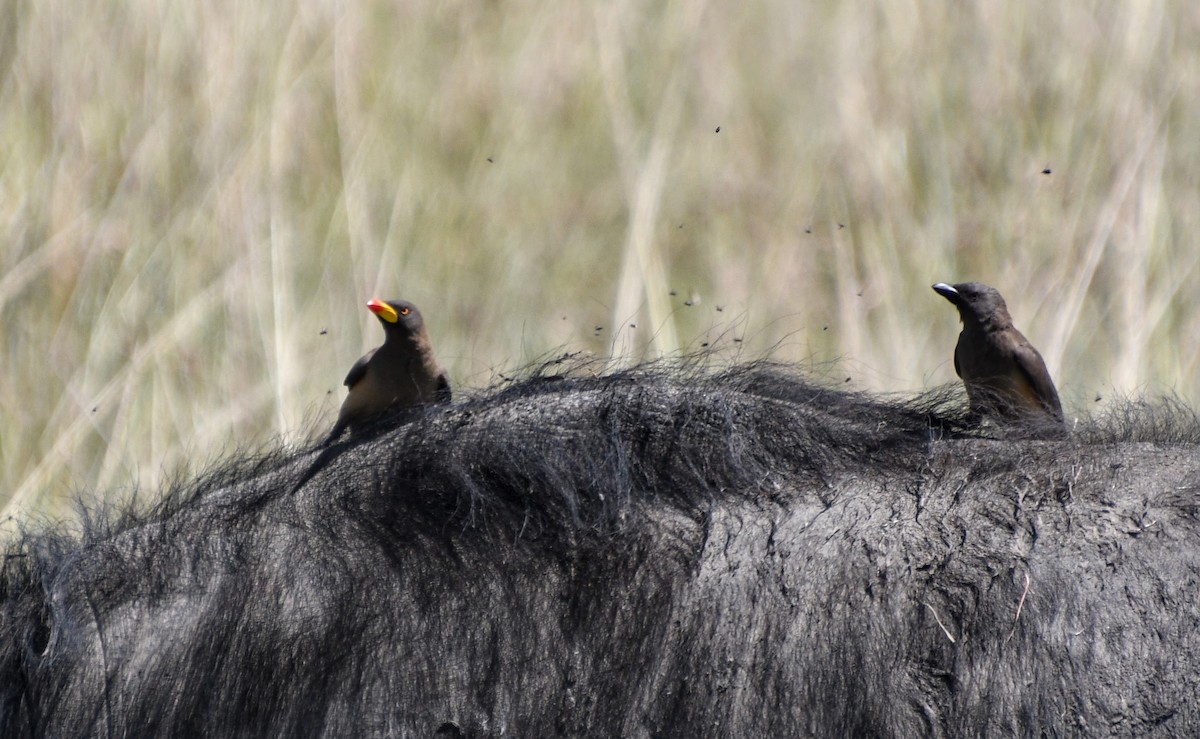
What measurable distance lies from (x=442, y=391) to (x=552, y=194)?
9.33ft

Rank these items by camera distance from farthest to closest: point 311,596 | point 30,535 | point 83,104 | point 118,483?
1. point 83,104
2. point 118,483
3. point 30,535
4. point 311,596

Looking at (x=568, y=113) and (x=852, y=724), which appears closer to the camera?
(x=852, y=724)

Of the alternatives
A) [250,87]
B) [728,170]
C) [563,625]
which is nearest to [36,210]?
[250,87]

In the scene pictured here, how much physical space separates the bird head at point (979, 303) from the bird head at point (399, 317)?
1.67 m

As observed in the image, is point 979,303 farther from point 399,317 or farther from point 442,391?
point 399,317

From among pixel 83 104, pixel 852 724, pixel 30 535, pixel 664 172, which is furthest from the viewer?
pixel 664 172

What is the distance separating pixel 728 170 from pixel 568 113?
94 centimetres

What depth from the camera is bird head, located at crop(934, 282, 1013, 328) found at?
3.91m

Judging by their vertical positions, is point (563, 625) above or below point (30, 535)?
below

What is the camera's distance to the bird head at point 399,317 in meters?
4.09

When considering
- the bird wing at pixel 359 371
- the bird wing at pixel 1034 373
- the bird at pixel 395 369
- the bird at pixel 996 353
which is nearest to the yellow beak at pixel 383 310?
Result: the bird at pixel 395 369

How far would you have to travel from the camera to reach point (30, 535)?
8.87ft

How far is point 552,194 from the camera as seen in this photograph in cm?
679

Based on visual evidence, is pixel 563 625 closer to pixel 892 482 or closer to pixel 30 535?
pixel 892 482
